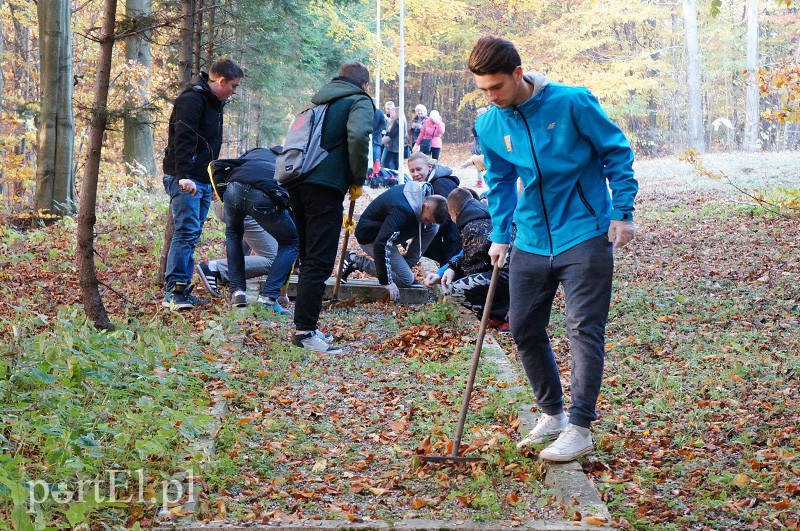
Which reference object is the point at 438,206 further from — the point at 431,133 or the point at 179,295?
the point at 431,133

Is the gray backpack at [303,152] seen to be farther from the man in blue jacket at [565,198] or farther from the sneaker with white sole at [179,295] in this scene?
the man in blue jacket at [565,198]

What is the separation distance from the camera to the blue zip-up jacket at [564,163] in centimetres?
372

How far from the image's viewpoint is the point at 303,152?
612cm

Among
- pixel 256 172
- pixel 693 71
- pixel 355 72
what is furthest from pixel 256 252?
pixel 693 71

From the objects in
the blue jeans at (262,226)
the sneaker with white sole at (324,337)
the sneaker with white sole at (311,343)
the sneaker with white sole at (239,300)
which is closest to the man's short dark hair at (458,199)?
the blue jeans at (262,226)

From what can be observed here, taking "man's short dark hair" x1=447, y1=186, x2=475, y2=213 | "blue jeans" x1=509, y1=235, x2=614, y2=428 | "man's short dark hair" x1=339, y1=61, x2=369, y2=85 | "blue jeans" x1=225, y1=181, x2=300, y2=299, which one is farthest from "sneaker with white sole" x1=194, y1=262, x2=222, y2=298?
"blue jeans" x1=509, y1=235, x2=614, y2=428

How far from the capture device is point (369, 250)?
27.6 feet

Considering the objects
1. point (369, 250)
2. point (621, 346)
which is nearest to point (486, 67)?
point (621, 346)

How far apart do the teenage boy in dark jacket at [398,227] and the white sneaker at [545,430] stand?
12.4ft

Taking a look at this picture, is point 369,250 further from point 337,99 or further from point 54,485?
point 54,485

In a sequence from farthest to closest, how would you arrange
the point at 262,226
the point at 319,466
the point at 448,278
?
1. the point at 448,278
2. the point at 262,226
3. the point at 319,466

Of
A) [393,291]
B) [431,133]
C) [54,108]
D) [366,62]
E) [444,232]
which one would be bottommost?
[393,291]

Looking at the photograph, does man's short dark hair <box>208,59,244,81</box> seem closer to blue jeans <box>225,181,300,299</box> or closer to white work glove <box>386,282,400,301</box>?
blue jeans <box>225,181,300,299</box>
